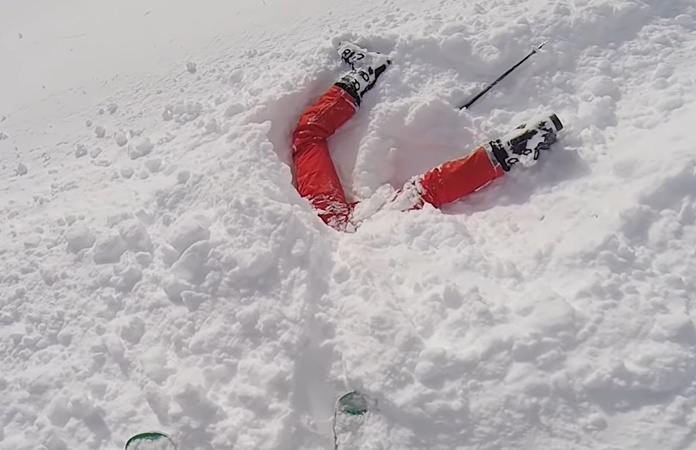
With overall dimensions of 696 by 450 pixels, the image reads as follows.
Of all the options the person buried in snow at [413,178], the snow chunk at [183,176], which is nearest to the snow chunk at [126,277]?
the snow chunk at [183,176]

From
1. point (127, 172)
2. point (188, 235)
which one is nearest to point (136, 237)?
point (188, 235)

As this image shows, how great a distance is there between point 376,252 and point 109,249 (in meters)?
1.34

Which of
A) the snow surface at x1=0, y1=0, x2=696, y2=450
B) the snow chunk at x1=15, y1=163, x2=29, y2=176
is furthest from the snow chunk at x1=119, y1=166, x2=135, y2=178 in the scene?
the snow chunk at x1=15, y1=163, x2=29, y2=176

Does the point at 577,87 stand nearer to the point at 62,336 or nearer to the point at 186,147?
the point at 186,147

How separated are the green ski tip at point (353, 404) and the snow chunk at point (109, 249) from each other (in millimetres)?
1415

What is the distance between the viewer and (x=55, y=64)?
5566 millimetres

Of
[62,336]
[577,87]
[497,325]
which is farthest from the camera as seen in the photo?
[577,87]

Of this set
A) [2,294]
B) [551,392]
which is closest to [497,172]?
[551,392]

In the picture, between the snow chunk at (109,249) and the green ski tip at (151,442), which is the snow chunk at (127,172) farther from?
the green ski tip at (151,442)

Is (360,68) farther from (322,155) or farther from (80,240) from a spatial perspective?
(80,240)

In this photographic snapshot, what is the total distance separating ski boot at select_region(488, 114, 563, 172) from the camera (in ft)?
11.8

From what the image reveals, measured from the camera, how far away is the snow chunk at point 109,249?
11.6 ft

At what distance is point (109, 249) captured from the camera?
3.57 meters

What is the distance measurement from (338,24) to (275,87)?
80 cm
